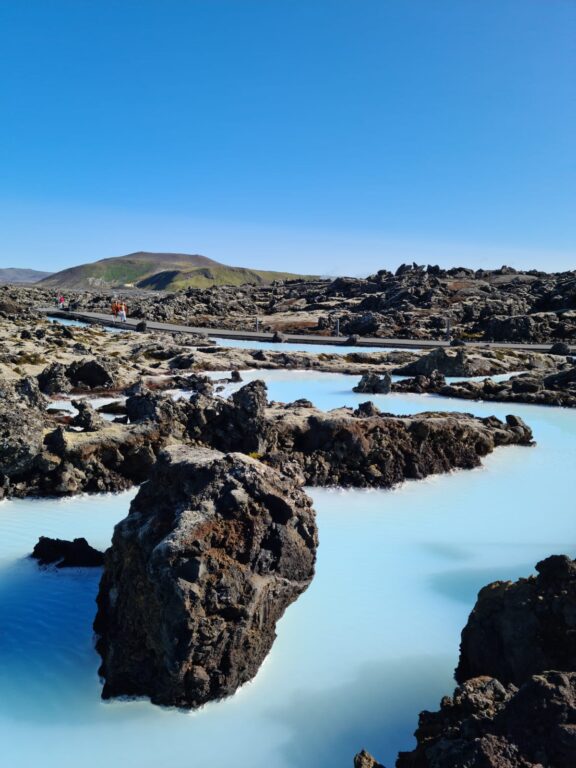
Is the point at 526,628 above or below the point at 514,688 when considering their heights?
above

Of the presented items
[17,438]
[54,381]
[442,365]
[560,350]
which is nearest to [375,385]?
[442,365]

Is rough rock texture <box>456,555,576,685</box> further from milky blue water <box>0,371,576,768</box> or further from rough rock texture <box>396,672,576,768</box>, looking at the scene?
rough rock texture <box>396,672,576,768</box>

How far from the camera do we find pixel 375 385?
982 inches

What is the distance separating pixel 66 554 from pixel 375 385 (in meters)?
17.9

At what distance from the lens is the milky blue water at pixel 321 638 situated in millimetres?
5312

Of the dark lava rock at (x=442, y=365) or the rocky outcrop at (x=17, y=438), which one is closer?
the rocky outcrop at (x=17, y=438)

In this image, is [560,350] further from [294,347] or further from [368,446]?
[368,446]

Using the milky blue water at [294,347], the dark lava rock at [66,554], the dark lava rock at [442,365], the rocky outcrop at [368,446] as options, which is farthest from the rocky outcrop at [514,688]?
the milky blue water at [294,347]

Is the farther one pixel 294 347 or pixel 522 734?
pixel 294 347

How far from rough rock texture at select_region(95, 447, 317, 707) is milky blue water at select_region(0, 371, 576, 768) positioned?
0.33 m

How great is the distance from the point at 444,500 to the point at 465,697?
24.7 feet

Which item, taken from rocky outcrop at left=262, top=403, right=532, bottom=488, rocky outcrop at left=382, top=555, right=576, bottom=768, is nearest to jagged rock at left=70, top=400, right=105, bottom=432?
rocky outcrop at left=262, top=403, right=532, bottom=488

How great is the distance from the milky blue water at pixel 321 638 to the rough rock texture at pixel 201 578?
33 cm

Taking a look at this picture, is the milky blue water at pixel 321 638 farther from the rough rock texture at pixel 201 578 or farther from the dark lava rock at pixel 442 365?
the dark lava rock at pixel 442 365
